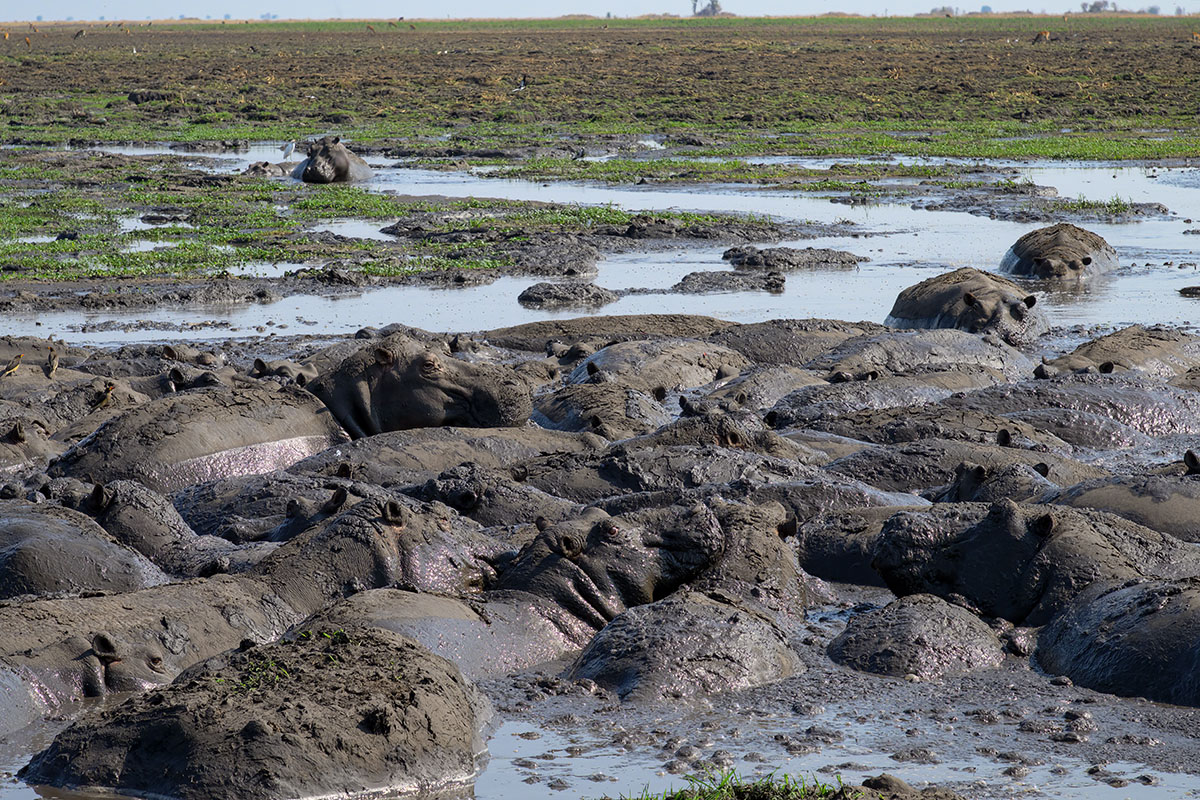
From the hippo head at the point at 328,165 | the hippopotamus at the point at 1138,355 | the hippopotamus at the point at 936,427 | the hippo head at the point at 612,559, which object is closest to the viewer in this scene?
the hippo head at the point at 612,559

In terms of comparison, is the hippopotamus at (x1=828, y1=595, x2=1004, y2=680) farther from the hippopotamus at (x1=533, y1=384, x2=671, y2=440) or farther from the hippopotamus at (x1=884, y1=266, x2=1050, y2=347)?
the hippopotamus at (x1=884, y1=266, x2=1050, y2=347)

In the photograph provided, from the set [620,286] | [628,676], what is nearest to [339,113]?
[620,286]

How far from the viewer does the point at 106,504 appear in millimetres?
7812

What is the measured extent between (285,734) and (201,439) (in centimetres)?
489

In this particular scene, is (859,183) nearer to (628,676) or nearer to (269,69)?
(628,676)

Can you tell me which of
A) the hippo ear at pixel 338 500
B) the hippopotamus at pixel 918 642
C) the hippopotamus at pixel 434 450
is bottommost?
the hippopotamus at pixel 434 450

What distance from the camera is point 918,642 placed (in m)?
6.50

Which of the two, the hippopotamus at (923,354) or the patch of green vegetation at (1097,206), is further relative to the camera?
the patch of green vegetation at (1097,206)

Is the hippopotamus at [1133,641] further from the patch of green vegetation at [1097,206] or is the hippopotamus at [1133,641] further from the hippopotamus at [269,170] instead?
the hippopotamus at [269,170]

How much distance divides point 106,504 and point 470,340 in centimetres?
647

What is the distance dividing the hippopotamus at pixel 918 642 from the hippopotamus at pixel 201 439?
4425 mm

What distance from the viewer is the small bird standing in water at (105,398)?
10601mm

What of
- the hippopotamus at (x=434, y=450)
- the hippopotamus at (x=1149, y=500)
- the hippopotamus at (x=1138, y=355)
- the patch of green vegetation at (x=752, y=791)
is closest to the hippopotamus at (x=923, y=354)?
the hippopotamus at (x=1138, y=355)

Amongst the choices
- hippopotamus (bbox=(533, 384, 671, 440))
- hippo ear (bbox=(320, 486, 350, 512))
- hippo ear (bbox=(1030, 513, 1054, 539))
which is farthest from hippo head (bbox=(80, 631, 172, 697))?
hippopotamus (bbox=(533, 384, 671, 440))
